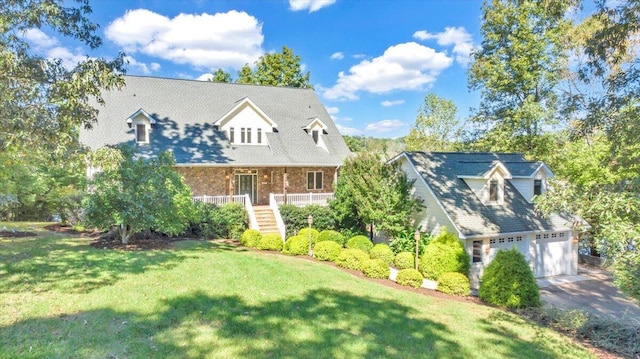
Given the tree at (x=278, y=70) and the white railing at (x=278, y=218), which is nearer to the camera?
the white railing at (x=278, y=218)

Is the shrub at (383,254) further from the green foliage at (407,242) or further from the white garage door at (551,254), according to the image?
the white garage door at (551,254)

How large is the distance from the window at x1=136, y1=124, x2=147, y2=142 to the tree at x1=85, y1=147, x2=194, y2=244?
758cm

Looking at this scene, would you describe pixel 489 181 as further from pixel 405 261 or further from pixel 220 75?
pixel 220 75

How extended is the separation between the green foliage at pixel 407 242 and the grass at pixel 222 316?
562cm

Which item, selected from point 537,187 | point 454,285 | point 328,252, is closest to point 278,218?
point 328,252

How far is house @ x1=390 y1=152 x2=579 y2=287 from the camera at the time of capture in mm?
15328

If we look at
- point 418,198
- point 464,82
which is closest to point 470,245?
point 418,198

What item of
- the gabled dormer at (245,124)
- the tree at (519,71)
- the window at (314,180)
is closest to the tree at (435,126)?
the tree at (519,71)

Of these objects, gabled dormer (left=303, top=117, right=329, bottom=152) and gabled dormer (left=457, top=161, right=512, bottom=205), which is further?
gabled dormer (left=303, top=117, right=329, bottom=152)

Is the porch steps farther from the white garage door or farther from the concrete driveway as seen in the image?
the white garage door

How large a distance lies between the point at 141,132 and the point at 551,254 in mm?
22117

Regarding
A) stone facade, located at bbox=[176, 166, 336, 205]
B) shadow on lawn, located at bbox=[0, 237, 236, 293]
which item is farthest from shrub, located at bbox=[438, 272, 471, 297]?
stone facade, located at bbox=[176, 166, 336, 205]

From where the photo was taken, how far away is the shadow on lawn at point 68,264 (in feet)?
25.4

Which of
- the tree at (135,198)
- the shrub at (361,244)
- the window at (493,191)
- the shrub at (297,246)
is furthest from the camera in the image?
the window at (493,191)
